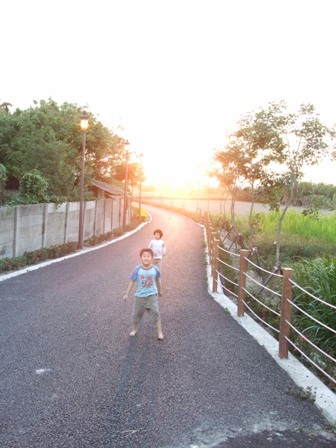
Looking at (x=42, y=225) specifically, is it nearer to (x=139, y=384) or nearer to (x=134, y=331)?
(x=134, y=331)

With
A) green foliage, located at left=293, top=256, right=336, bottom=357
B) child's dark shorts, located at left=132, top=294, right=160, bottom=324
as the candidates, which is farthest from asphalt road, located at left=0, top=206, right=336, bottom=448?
green foliage, located at left=293, top=256, right=336, bottom=357

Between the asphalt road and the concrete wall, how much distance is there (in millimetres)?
4963

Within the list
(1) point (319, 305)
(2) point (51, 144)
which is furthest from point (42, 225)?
(1) point (319, 305)

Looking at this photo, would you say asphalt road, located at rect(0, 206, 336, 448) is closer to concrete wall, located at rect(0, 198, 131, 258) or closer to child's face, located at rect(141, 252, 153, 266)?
child's face, located at rect(141, 252, 153, 266)

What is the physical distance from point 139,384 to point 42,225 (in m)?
12.5

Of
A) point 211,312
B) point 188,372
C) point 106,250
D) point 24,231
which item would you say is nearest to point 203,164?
point 106,250

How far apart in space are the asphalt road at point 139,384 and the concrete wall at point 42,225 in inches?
195

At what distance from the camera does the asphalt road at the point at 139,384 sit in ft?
13.9

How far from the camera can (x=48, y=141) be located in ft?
90.0

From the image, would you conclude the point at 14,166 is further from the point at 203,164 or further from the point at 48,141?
the point at 203,164

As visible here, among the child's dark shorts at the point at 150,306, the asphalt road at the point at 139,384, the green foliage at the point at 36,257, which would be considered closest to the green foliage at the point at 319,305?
the asphalt road at the point at 139,384

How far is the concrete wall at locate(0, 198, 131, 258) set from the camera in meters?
14.2

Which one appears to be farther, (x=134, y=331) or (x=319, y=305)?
(x=319, y=305)

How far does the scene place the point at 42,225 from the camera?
669 inches
